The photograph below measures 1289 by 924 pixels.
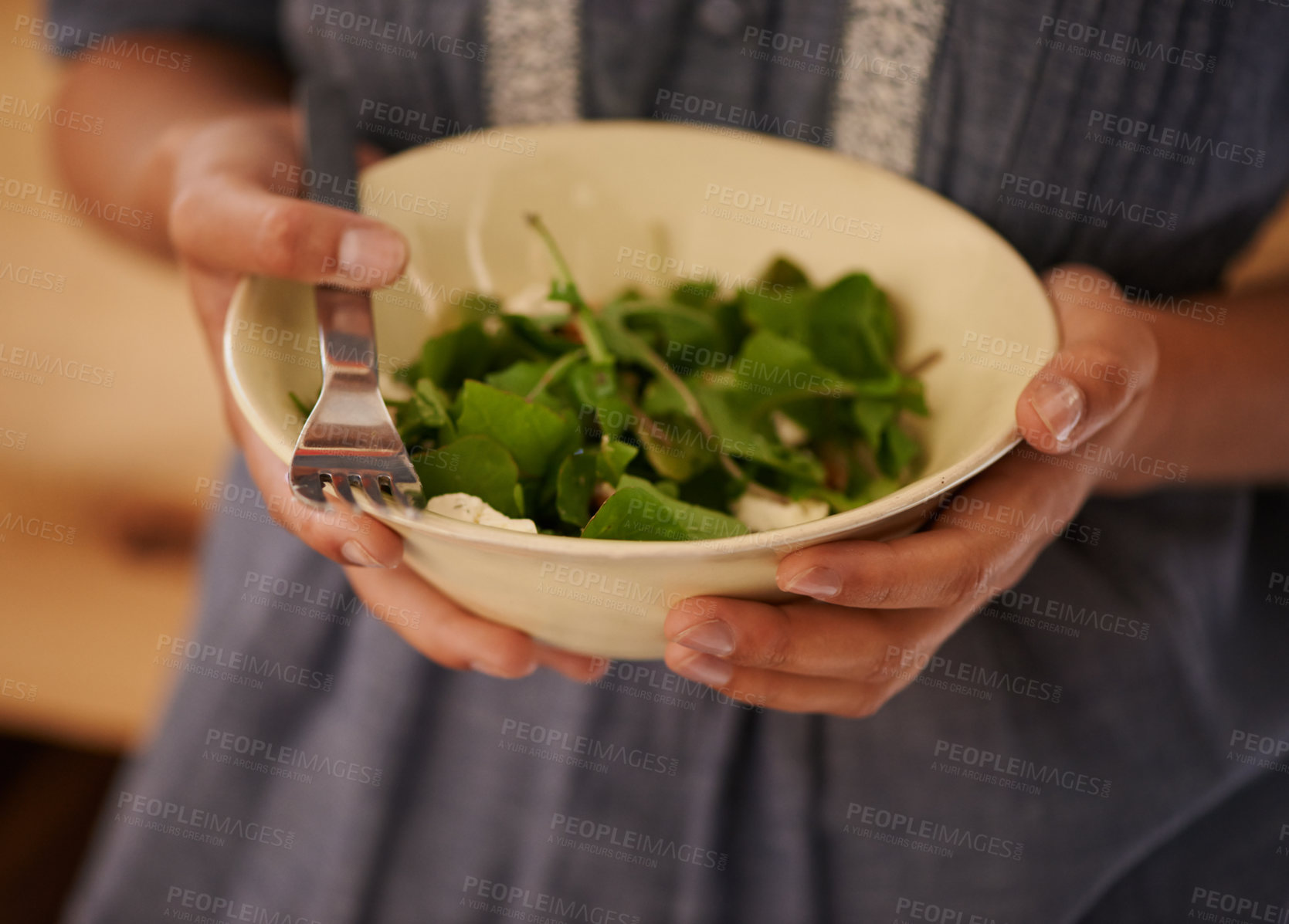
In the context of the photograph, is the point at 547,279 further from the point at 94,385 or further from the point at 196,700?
the point at 94,385

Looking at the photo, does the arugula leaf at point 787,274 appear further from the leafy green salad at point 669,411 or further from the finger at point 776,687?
the finger at point 776,687

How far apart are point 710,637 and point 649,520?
0.20 ft

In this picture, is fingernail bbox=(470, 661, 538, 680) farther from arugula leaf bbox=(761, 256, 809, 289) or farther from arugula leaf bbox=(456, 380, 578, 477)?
arugula leaf bbox=(761, 256, 809, 289)

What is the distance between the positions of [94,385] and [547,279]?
36.3 inches

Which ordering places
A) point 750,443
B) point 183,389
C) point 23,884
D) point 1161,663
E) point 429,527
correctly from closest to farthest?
point 429,527, point 750,443, point 1161,663, point 23,884, point 183,389

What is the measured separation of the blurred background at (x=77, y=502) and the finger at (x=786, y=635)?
0.90 m

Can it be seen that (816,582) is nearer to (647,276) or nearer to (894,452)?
(894,452)

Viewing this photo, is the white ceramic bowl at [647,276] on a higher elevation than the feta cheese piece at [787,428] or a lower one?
higher

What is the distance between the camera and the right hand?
40cm

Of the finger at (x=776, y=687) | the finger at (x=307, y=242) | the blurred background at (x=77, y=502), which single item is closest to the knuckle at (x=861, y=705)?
the finger at (x=776, y=687)

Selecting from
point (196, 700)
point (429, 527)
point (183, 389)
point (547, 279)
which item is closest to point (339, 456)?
point (429, 527)

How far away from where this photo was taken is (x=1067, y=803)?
1.83 ft

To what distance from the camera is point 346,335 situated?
1.36 feet

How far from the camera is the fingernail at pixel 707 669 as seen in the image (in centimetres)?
38
